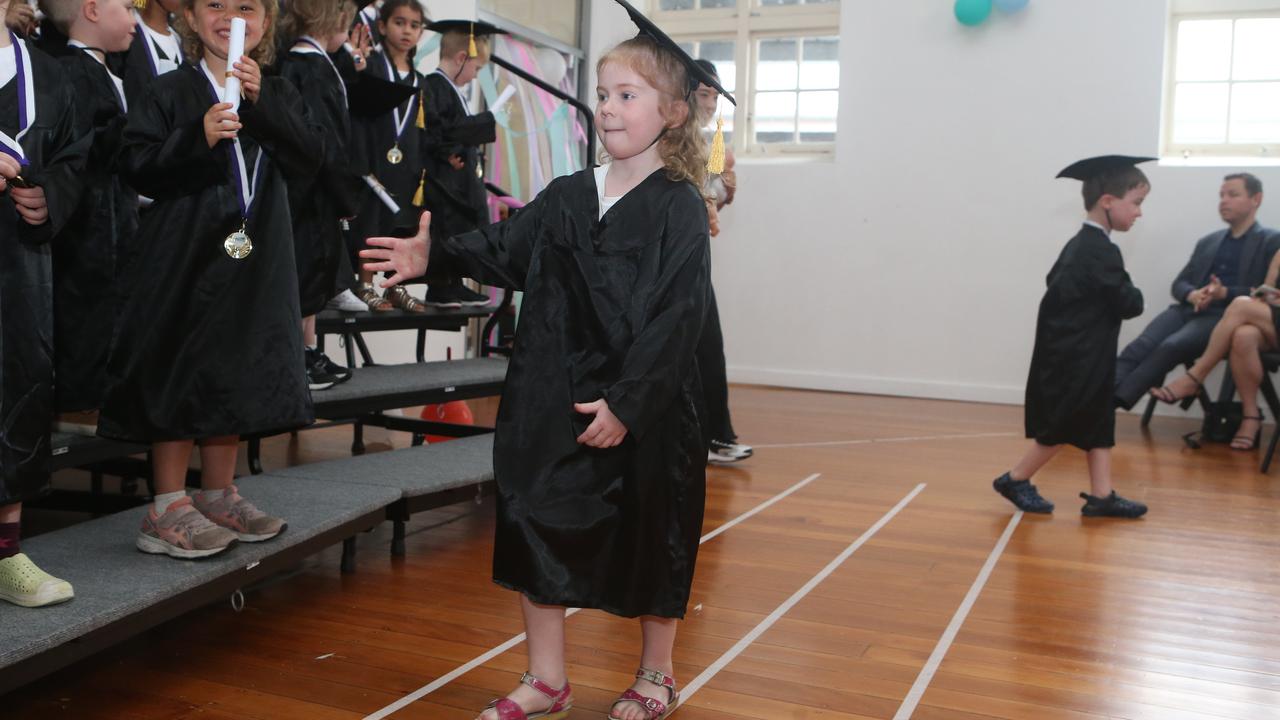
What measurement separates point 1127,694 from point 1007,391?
594cm

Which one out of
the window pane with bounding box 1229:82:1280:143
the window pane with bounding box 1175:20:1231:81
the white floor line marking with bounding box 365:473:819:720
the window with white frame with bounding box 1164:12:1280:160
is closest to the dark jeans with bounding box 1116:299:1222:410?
the window with white frame with bounding box 1164:12:1280:160

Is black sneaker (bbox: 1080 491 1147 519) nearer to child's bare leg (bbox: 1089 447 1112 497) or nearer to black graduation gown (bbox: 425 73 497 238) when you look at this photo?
child's bare leg (bbox: 1089 447 1112 497)

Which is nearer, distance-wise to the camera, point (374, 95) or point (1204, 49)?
point (374, 95)

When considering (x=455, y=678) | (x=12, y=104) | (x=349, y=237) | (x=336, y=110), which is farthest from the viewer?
(x=349, y=237)

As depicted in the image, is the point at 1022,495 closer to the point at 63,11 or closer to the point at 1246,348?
the point at 1246,348

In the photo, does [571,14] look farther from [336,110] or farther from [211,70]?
[211,70]

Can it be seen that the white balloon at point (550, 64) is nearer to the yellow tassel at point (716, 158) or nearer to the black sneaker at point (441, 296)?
→ the black sneaker at point (441, 296)

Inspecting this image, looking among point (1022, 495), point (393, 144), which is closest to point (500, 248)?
point (1022, 495)

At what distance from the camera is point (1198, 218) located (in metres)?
7.84

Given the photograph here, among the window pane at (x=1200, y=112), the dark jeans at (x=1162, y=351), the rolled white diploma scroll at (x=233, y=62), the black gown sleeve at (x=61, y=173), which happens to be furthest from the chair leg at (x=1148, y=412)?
the black gown sleeve at (x=61, y=173)

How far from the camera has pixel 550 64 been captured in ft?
29.2

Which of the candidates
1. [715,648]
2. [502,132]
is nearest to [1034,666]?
[715,648]

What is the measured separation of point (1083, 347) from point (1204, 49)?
4730mm

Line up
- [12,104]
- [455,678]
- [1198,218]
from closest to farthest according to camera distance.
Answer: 1. [12,104]
2. [455,678]
3. [1198,218]
